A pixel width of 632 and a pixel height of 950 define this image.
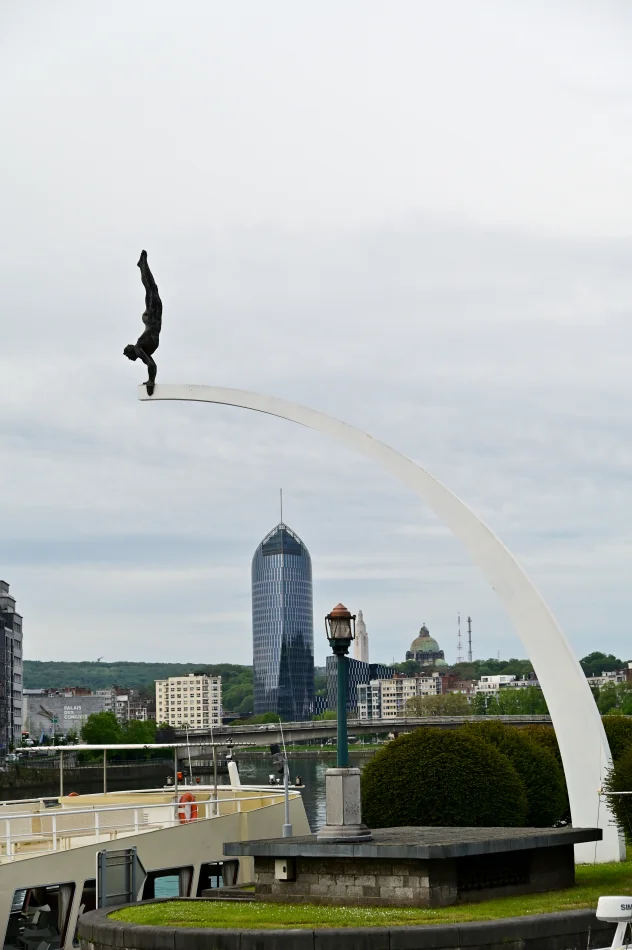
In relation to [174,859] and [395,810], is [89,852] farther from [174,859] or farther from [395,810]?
[395,810]

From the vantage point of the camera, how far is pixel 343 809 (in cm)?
1858

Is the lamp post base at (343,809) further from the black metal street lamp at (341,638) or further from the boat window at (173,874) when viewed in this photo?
the boat window at (173,874)

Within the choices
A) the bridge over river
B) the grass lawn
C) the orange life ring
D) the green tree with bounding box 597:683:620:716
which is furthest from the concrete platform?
the green tree with bounding box 597:683:620:716

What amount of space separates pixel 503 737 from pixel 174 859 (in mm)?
21015

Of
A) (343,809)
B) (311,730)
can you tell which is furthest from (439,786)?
(311,730)

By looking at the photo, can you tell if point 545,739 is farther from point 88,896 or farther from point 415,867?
point 415,867

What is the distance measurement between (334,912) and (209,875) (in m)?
8.28

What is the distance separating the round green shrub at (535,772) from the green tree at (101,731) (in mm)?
100569

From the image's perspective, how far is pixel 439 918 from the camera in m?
15.8

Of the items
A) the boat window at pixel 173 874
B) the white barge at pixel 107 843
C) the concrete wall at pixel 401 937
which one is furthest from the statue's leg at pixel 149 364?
the concrete wall at pixel 401 937

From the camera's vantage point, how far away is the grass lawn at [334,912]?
15859 mm

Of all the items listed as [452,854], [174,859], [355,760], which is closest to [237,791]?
[174,859]

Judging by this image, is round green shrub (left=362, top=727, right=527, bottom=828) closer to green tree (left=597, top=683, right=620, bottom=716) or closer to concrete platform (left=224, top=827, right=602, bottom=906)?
concrete platform (left=224, top=827, right=602, bottom=906)

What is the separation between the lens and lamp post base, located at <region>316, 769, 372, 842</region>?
18422mm
